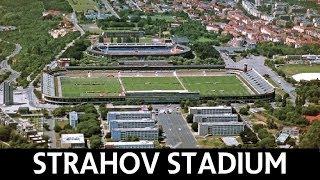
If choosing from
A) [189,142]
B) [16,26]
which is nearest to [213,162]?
[189,142]

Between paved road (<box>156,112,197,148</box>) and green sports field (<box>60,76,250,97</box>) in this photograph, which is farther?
green sports field (<box>60,76,250,97</box>)

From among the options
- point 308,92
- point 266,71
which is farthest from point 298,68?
point 308,92

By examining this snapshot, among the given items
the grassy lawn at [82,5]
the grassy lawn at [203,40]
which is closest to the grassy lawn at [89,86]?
the grassy lawn at [203,40]

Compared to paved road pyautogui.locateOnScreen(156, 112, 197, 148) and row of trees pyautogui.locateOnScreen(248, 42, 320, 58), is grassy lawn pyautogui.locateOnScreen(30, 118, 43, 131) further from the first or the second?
row of trees pyautogui.locateOnScreen(248, 42, 320, 58)

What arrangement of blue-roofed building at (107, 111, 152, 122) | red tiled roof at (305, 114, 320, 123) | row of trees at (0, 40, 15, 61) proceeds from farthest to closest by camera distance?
row of trees at (0, 40, 15, 61)
red tiled roof at (305, 114, 320, 123)
blue-roofed building at (107, 111, 152, 122)

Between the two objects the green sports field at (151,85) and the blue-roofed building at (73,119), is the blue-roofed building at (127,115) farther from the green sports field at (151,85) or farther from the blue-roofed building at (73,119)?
the green sports field at (151,85)

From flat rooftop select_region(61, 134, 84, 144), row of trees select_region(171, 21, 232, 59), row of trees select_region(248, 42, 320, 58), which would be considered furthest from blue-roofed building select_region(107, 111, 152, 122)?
row of trees select_region(248, 42, 320, 58)
